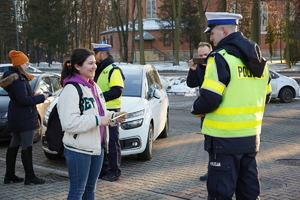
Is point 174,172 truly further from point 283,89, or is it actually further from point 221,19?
point 283,89

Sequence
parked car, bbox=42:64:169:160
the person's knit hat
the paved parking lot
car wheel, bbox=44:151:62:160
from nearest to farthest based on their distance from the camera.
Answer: the paved parking lot
the person's knit hat
parked car, bbox=42:64:169:160
car wheel, bbox=44:151:62:160

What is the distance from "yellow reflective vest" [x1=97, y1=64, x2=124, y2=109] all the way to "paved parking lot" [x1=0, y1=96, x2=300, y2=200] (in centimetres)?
119

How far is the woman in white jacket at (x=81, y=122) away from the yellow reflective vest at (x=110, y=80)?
249 cm

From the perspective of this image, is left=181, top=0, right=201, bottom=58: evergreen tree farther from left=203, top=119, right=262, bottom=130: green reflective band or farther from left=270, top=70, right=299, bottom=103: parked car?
left=203, top=119, right=262, bottom=130: green reflective band

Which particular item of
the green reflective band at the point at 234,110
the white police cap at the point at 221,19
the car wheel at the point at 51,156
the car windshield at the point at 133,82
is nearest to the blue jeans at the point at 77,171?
the green reflective band at the point at 234,110

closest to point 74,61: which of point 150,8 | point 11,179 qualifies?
point 11,179

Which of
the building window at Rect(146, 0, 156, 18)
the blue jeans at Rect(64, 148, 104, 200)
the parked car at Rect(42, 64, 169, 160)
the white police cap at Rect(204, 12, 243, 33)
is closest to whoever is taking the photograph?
the white police cap at Rect(204, 12, 243, 33)

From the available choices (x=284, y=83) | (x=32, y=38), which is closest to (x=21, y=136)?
(x=284, y=83)

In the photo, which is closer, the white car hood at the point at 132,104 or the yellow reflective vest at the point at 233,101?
the yellow reflective vest at the point at 233,101

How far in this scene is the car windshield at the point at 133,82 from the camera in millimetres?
8938

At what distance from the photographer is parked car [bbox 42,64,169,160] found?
805 centimetres

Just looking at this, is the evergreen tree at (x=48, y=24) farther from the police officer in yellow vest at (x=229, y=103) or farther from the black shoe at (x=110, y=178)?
the police officer in yellow vest at (x=229, y=103)

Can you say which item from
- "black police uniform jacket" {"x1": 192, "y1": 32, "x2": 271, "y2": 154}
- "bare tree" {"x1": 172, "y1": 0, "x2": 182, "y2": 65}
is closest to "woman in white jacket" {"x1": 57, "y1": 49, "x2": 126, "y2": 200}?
"black police uniform jacket" {"x1": 192, "y1": 32, "x2": 271, "y2": 154}

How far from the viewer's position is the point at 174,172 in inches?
295
